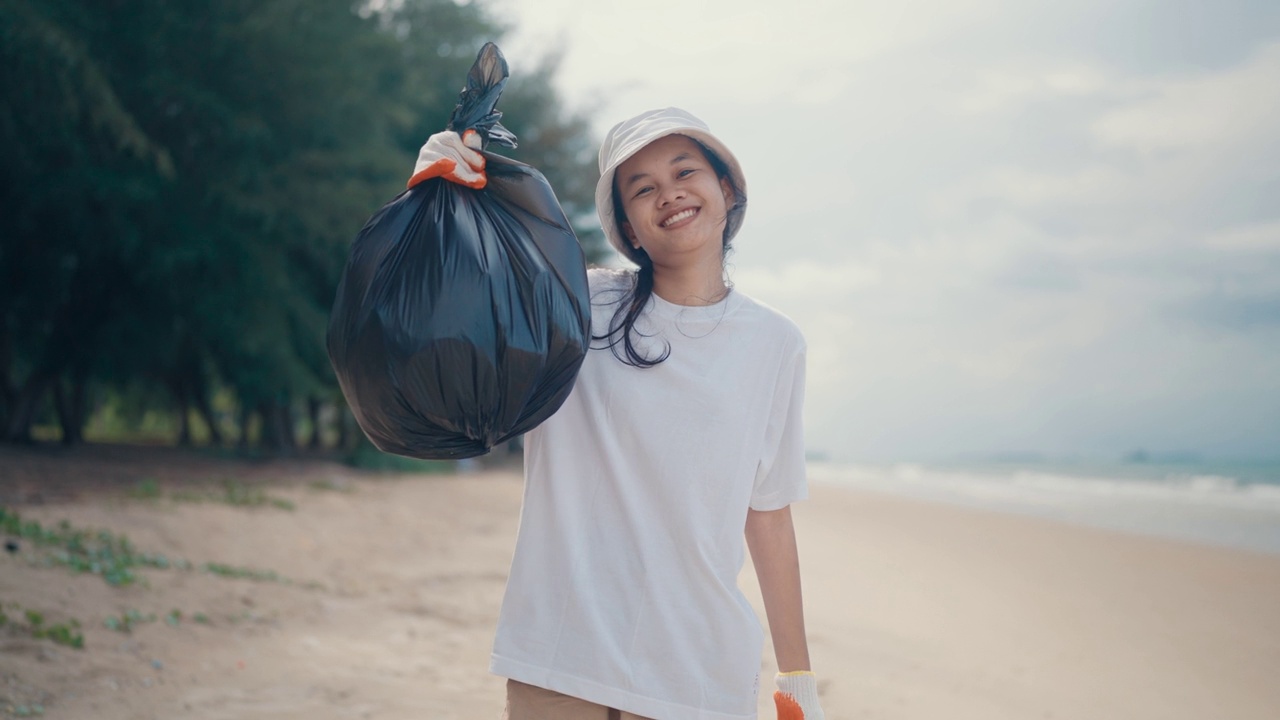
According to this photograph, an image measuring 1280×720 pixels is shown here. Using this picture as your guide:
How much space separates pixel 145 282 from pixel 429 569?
244 inches

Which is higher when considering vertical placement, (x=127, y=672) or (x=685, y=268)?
(x=685, y=268)

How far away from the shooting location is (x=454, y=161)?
1502mm

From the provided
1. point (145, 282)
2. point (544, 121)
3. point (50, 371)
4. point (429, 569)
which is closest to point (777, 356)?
point (429, 569)

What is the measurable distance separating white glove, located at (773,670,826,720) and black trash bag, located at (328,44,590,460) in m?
0.70

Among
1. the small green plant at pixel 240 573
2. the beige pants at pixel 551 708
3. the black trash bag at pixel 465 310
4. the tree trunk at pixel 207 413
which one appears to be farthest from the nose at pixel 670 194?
the tree trunk at pixel 207 413

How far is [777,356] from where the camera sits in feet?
5.47

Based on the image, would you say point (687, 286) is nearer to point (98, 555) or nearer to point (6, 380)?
point (98, 555)

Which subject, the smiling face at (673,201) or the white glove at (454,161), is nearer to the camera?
the white glove at (454,161)

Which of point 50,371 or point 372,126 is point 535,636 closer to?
point 372,126

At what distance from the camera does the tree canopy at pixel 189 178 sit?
899 centimetres

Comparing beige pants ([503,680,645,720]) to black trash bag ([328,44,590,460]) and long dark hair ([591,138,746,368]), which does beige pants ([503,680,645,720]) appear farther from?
long dark hair ([591,138,746,368])

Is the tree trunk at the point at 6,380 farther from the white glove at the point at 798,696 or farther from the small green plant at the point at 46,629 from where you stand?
the white glove at the point at 798,696

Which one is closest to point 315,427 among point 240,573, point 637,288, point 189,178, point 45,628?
point 189,178

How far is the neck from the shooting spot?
1.73 m
